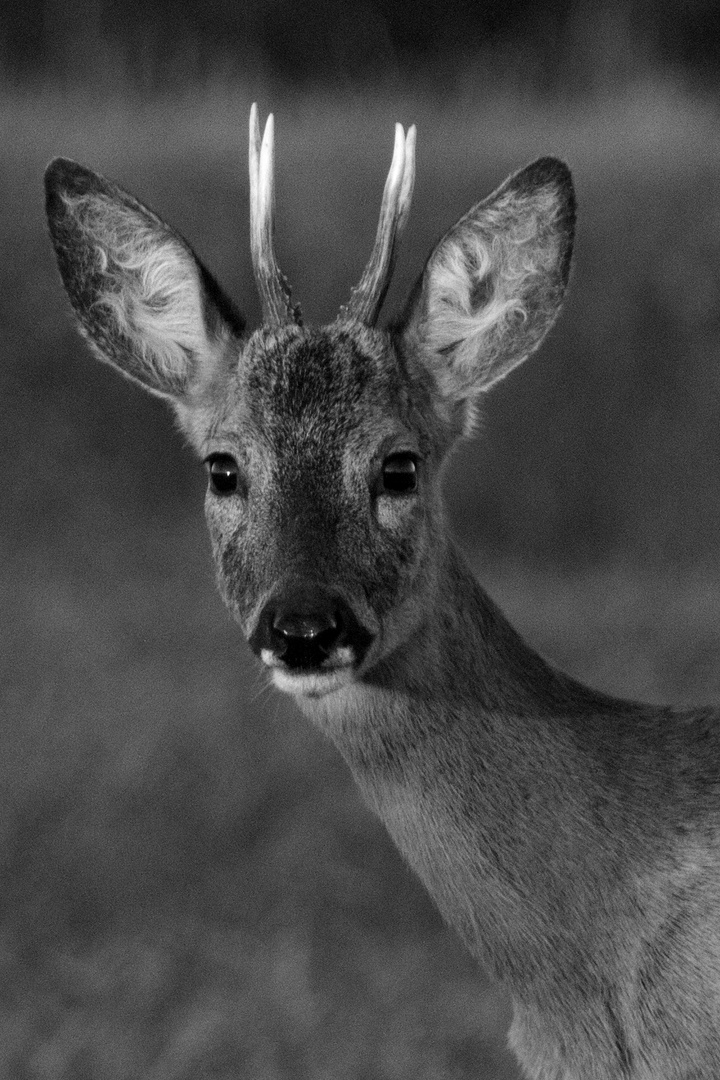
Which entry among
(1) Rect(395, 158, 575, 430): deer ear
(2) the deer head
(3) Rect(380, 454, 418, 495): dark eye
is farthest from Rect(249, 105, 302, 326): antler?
(3) Rect(380, 454, 418, 495): dark eye

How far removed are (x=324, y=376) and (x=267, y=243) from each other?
0.24 m

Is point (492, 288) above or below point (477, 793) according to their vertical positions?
above

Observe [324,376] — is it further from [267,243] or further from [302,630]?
[302,630]

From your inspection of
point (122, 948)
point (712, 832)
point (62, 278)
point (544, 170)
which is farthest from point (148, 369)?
point (122, 948)

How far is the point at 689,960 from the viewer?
230 cm

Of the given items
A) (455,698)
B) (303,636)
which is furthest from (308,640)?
(455,698)

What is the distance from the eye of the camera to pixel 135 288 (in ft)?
8.73

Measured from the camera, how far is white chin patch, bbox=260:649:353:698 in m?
2.16

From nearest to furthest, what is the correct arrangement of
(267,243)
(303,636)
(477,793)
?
(303,636) → (477,793) → (267,243)

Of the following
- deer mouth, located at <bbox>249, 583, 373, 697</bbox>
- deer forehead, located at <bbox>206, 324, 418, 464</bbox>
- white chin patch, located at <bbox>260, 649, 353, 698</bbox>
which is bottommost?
white chin patch, located at <bbox>260, 649, 353, 698</bbox>

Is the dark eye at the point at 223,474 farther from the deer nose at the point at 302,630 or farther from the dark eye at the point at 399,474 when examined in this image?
the deer nose at the point at 302,630

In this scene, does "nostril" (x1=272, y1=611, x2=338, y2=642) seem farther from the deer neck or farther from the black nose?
the deer neck

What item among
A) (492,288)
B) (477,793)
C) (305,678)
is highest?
(492,288)

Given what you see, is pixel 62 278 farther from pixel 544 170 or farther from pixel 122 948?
pixel 122 948
